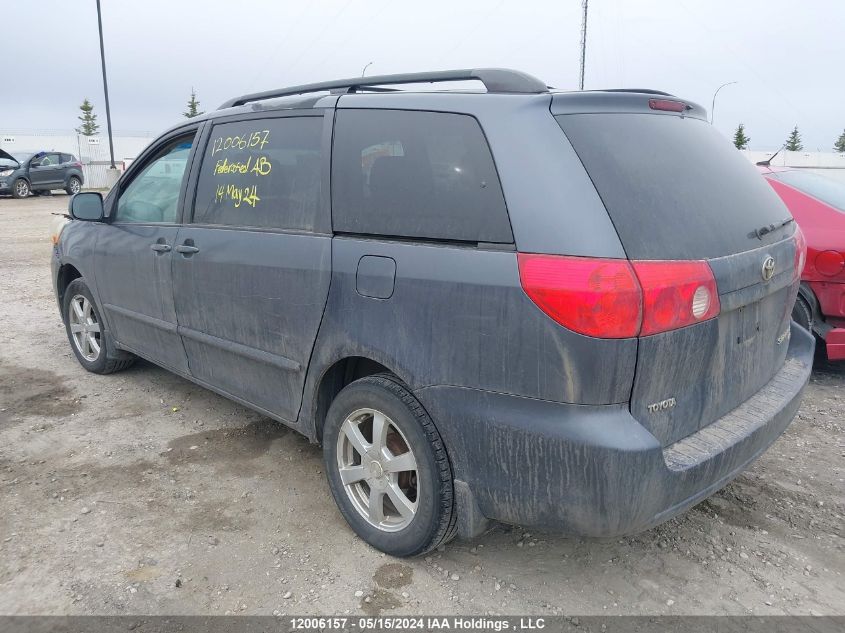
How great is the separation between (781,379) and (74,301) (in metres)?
4.71

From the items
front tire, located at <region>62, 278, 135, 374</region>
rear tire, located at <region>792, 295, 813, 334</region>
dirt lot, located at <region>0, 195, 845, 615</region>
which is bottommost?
dirt lot, located at <region>0, 195, 845, 615</region>

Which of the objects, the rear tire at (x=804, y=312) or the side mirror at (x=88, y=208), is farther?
the rear tire at (x=804, y=312)

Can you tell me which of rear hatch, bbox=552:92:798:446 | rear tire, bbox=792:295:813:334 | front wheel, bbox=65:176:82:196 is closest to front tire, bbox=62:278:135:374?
rear hatch, bbox=552:92:798:446

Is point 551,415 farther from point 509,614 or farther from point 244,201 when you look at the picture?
point 244,201

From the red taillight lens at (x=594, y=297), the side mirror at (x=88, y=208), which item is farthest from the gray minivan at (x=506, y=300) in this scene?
the side mirror at (x=88, y=208)

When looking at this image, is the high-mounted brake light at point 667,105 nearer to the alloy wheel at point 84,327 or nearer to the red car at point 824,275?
the red car at point 824,275

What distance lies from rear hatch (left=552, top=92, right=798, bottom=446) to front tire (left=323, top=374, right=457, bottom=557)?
2.58 feet

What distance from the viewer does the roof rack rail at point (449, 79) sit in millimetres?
2459

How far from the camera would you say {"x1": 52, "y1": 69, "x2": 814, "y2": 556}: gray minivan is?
2.10m

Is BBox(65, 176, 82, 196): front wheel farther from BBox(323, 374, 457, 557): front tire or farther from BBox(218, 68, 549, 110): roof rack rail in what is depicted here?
BBox(323, 374, 457, 557): front tire

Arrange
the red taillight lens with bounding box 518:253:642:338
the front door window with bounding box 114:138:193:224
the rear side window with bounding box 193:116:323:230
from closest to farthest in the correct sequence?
the red taillight lens with bounding box 518:253:642:338 < the rear side window with bounding box 193:116:323:230 < the front door window with bounding box 114:138:193:224

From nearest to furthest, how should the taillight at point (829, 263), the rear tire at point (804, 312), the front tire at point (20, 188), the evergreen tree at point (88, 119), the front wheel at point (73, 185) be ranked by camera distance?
1. the taillight at point (829, 263)
2. the rear tire at point (804, 312)
3. the front tire at point (20, 188)
4. the front wheel at point (73, 185)
5. the evergreen tree at point (88, 119)

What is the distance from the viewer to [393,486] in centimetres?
269

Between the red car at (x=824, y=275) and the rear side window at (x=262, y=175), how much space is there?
3491mm
